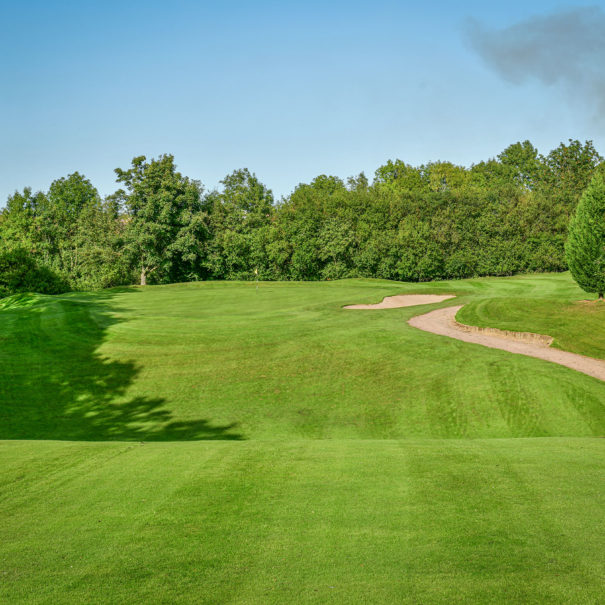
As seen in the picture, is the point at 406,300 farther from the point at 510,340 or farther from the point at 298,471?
the point at 298,471

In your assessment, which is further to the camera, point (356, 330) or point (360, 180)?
point (360, 180)

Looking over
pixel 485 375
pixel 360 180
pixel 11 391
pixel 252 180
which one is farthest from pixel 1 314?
pixel 360 180

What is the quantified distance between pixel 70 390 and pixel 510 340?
613 inches

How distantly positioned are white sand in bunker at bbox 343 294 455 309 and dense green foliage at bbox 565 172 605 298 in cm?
815

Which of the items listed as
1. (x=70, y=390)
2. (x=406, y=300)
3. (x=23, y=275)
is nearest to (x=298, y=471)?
(x=70, y=390)

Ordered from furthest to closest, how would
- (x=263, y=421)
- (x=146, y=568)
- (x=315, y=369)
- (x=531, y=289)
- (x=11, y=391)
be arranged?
(x=531, y=289)
(x=315, y=369)
(x=11, y=391)
(x=263, y=421)
(x=146, y=568)

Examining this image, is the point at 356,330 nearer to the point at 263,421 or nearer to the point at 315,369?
the point at 315,369

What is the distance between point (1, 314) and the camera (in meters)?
21.5

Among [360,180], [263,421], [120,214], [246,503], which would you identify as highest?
[360,180]

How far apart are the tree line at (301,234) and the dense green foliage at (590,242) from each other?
31141 mm

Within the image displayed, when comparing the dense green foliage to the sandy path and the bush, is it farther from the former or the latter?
the bush

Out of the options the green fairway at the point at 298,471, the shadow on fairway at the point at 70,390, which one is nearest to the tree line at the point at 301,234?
the shadow on fairway at the point at 70,390

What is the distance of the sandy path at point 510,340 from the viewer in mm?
15966

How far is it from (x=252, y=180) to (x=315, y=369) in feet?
226
